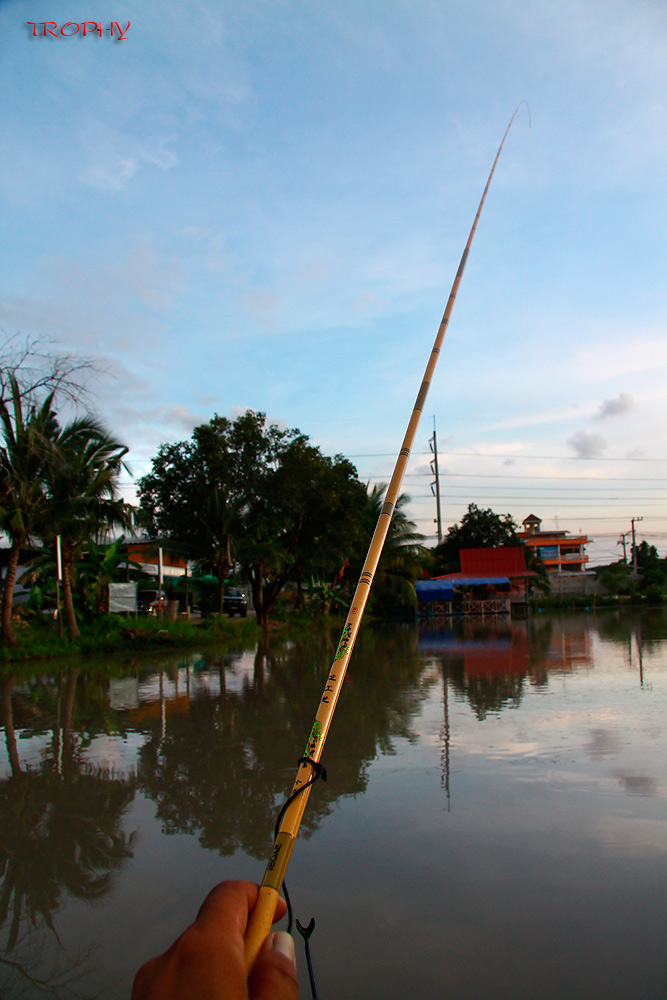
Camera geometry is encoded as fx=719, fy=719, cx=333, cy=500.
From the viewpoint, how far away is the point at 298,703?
7.52 m

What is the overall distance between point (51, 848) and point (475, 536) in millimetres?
40745

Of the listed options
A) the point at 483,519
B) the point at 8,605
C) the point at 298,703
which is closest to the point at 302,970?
the point at 298,703

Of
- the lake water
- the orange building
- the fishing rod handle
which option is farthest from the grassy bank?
the orange building

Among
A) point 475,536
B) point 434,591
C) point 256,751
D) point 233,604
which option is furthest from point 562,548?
point 256,751

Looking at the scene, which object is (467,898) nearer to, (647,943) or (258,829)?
(647,943)

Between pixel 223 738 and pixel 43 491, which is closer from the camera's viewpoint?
pixel 223 738

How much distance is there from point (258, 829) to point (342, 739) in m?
2.04

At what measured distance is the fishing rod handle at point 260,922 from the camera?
1.15 meters

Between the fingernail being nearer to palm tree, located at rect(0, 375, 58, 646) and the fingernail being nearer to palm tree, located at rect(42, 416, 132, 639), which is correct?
palm tree, located at rect(0, 375, 58, 646)

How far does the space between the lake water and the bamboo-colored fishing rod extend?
1.13 m

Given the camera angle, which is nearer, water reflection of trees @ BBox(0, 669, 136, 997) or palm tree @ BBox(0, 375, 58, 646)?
water reflection of trees @ BBox(0, 669, 136, 997)

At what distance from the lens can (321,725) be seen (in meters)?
1.52

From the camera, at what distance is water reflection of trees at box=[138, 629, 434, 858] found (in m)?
3.80

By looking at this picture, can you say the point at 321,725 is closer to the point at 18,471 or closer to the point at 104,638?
the point at 18,471
